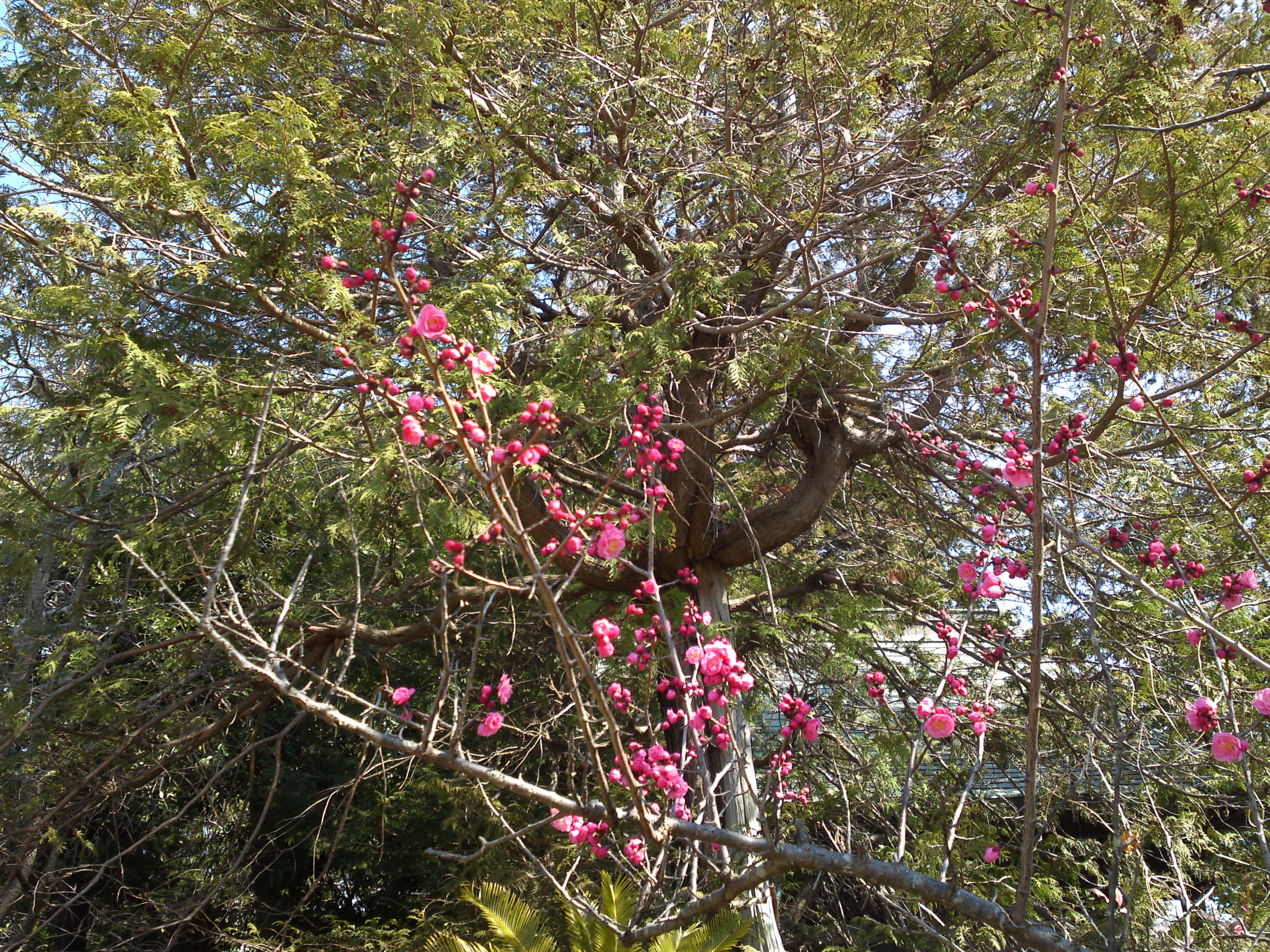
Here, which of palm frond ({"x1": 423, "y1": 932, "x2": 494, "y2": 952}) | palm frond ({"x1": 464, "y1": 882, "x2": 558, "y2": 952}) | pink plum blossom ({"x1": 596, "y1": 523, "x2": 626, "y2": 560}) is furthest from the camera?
palm frond ({"x1": 423, "y1": 932, "x2": 494, "y2": 952})

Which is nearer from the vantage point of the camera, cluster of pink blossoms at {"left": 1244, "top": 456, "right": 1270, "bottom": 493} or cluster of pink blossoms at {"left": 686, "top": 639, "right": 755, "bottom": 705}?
cluster of pink blossoms at {"left": 686, "top": 639, "right": 755, "bottom": 705}

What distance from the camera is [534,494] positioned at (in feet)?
16.9

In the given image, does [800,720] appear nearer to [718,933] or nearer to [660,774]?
[660,774]

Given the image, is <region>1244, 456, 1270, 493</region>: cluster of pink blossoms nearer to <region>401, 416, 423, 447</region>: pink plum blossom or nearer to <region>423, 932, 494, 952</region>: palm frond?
<region>401, 416, 423, 447</region>: pink plum blossom

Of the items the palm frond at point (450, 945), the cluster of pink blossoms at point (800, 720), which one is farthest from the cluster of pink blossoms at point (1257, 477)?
the palm frond at point (450, 945)

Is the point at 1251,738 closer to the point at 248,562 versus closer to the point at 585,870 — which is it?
the point at 585,870

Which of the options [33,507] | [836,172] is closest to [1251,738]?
[836,172]

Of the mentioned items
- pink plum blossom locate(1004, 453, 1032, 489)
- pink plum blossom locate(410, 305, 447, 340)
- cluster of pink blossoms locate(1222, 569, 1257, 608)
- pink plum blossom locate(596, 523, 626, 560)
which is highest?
pink plum blossom locate(1004, 453, 1032, 489)

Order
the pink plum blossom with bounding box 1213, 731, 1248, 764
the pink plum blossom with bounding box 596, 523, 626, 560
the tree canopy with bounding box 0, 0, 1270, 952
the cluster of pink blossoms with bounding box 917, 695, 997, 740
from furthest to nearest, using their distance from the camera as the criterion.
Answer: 1. the tree canopy with bounding box 0, 0, 1270, 952
2. the cluster of pink blossoms with bounding box 917, 695, 997, 740
3. the pink plum blossom with bounding box 1213, 731, 1248, 764
4. the pink plum blossom with bounding box 596, 523, 626, 560

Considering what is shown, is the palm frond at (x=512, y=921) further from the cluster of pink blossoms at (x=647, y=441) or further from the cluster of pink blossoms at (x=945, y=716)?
the cluster of pink blossoms at (x=647, y=441)

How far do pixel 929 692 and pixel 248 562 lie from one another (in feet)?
13.2

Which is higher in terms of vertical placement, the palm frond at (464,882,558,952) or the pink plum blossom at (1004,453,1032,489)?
the pink plum blossom at (1004,453,1032,489)

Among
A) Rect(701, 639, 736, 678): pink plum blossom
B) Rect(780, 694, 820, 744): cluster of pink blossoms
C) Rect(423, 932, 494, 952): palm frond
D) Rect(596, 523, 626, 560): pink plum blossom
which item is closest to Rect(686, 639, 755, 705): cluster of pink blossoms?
Rect(701, 639, 736, 678): pink plum blossom

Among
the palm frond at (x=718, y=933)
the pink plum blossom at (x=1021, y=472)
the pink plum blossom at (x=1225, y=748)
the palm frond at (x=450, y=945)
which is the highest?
the pink plum blossom at (x=1021, y=472)
